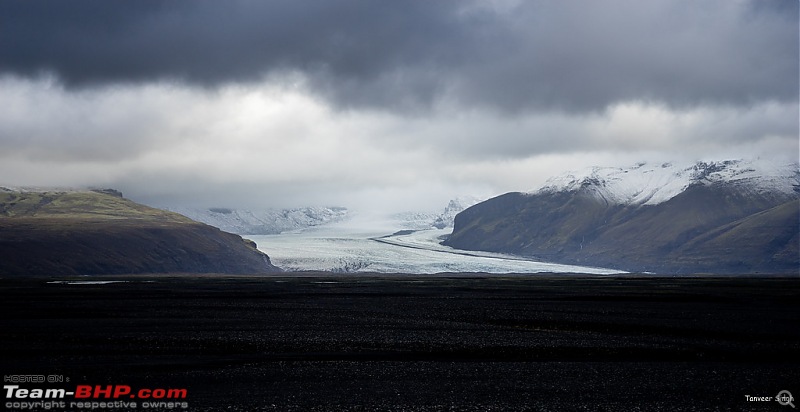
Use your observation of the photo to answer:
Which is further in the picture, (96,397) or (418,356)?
(418,356)

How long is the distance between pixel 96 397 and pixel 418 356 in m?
16.3

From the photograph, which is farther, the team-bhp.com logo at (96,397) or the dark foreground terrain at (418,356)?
the dark foreground terrain at (418,356)

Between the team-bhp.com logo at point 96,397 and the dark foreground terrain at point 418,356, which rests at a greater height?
the dark foreground terrain at point 418,356

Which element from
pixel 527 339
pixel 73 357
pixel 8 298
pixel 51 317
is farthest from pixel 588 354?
pixel 8 298

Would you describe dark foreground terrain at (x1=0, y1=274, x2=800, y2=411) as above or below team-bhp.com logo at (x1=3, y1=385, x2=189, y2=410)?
above

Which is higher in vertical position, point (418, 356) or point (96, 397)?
point (418, 356)

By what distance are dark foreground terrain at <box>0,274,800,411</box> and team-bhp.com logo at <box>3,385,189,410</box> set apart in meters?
0.71

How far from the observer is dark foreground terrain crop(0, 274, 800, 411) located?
28.0m

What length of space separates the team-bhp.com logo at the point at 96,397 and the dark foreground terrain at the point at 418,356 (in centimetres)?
71

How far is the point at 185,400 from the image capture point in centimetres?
2655

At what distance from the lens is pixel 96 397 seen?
1066 inches

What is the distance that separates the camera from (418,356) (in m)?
37.6

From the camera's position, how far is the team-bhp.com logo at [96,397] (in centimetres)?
2570

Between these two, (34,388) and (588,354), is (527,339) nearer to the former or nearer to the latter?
(588,354)
